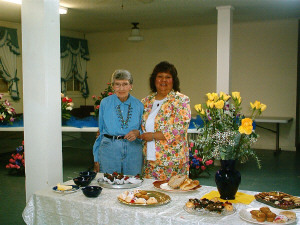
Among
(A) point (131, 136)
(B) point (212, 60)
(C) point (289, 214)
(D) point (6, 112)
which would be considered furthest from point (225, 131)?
Answer: (B) point (212, 60)

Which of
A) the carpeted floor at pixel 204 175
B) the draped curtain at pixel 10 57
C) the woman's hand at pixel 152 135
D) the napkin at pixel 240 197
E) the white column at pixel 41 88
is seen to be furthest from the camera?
the draped curtain at pixel 10 57

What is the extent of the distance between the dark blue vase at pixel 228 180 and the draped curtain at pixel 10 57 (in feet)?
21.7

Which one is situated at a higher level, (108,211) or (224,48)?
(224,48)

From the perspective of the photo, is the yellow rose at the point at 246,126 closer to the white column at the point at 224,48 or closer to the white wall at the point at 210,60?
the white column at the point at 224,48

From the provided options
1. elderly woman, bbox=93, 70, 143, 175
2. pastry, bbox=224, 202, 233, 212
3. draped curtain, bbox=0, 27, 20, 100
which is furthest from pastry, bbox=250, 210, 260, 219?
draped curtain, bbox=0, 27, 20, 100

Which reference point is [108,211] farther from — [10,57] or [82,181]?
[10,57]

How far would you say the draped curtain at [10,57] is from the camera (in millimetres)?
7609

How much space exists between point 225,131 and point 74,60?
7972mm

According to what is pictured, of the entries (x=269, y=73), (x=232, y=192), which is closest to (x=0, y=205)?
(x=232, y=192)

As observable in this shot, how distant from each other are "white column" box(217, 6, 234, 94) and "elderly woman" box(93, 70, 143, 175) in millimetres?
3709

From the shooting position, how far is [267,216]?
67.8 inches

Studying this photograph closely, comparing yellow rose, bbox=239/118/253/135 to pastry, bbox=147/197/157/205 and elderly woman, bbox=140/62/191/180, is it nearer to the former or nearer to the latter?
pastry, bbox=147/197/157/205

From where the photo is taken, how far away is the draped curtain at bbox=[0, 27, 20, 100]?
761 cm

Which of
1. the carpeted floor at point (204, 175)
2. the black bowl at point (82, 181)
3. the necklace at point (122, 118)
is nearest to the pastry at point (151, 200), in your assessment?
the black bowl at point (82, 181)
